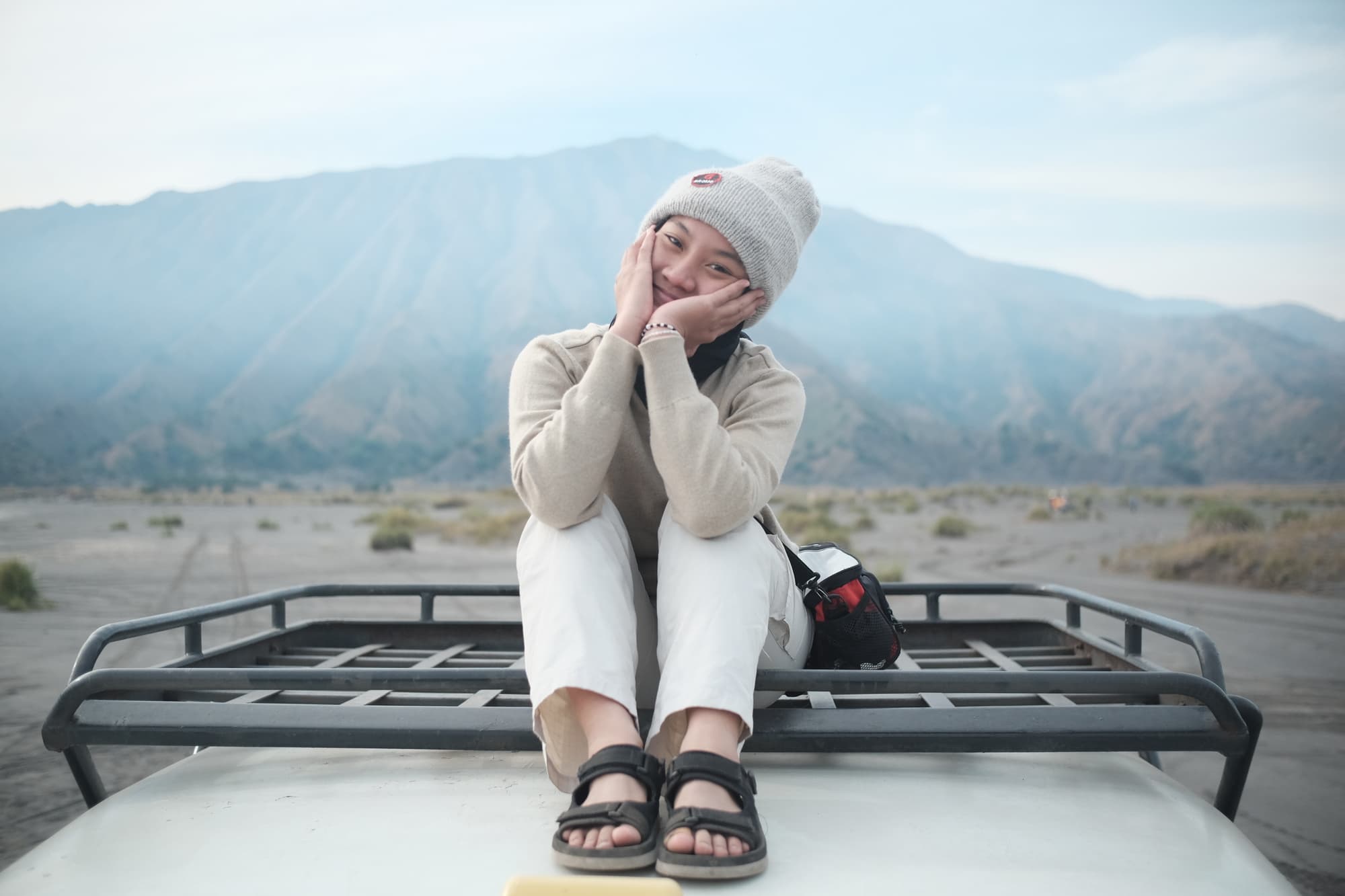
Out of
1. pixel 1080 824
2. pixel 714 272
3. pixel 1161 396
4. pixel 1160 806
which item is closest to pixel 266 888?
pixel 1080 824

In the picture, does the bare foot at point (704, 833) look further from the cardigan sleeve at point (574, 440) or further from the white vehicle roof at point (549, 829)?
the cardigan sleeve at point (574, 440)

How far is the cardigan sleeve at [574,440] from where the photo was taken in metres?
2.02

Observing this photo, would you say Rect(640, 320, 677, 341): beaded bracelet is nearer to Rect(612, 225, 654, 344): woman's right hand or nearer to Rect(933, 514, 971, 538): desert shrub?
Rect(612, 225, 654, 344): woman's right hand

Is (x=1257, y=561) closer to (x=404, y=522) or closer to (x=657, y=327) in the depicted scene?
(x=657, y=327)

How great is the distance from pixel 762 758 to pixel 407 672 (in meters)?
0.74

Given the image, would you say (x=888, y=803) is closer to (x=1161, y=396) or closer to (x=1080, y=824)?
(x=1080, y=824)

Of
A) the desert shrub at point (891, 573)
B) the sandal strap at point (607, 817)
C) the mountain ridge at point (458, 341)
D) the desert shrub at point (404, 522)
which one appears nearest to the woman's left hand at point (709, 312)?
the sandal strap at point (607, 817)

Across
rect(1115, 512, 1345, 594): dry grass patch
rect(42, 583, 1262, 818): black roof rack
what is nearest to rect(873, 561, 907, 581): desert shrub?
rect(1115, 512, 1345, 594): dry grass patch

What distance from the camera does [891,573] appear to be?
15078mm

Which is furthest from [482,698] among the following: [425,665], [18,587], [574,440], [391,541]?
[391,541]

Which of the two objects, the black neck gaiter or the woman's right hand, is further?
the black neck gaiter

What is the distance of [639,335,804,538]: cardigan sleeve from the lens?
1992 mm

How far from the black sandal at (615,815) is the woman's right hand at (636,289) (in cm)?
95

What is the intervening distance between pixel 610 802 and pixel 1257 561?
55.7 ft
